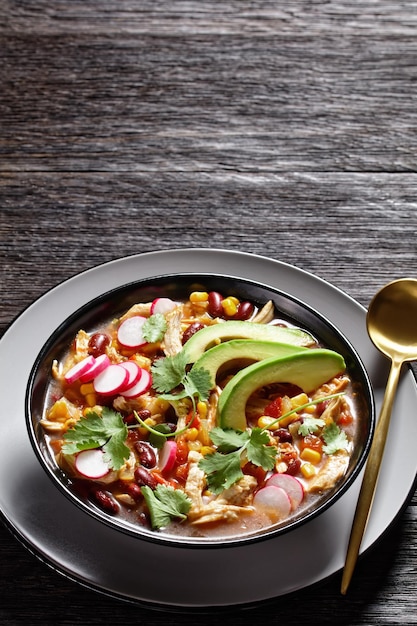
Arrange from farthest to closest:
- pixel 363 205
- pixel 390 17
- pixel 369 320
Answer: pixel 390 17 < pixel 363 205 < pixel 369 320

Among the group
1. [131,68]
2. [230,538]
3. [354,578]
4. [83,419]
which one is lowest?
[354,578]

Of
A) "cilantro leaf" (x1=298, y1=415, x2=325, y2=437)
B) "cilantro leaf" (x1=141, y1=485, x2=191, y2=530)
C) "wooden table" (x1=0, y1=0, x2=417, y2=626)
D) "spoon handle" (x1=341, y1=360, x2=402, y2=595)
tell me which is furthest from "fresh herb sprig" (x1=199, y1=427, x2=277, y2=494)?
"wooden table" (x1=0, y1=0, x2=417, y2=626)

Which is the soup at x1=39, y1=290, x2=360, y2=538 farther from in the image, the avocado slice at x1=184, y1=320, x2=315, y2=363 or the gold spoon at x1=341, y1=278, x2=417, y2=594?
the gold spoon at x1=341, y1=278, x2=417, y2=594

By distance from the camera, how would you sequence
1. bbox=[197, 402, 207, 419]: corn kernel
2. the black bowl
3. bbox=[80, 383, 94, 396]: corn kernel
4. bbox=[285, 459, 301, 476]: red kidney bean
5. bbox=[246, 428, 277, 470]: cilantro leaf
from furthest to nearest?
bbox=[80, 383, 94, 396]: corn kernel
bbox=[197, 402, 207, 419]: corn kernel
bbox=[285, 459, 301, 476]: red kidney bean
bbox=[246, 428, 277, 470]: cilantro leaf
the black bowl

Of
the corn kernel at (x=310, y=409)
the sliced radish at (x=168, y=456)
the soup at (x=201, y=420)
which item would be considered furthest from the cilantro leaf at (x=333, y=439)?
the sliced radish at (x=168, y=456)

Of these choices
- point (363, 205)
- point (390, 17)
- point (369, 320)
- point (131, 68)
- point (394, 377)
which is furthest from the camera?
point (390, 17)

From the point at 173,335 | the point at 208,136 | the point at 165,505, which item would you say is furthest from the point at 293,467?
the point at 208,136

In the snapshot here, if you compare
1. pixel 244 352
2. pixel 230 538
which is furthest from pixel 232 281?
pixel 230 538

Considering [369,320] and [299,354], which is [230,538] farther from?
[369,320]
